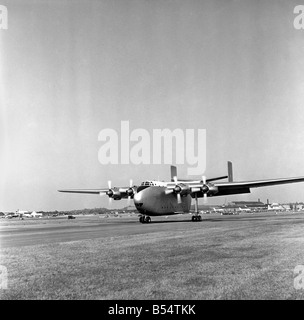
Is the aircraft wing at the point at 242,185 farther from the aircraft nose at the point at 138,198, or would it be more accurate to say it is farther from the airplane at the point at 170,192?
the aircraft nose at the point at 138,198

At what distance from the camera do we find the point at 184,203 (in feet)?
158

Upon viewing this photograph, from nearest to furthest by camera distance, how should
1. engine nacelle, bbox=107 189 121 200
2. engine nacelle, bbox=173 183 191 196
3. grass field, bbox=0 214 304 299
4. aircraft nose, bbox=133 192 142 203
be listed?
grass field, bbox=0 214 304 299 < aircraft nose, bbox=133 192 142 203 < engine nacelle, bbox=173 183 191 196 < engine nacelle, bbox=107 189 121 200

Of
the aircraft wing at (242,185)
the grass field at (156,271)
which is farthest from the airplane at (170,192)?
the grass field at (156,271)

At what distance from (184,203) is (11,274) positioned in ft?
124

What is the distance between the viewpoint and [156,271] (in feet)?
37.7

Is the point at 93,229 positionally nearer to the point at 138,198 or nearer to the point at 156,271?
the point at 138,198

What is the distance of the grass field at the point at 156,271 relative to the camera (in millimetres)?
8961

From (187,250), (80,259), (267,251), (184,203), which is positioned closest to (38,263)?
(80,259)

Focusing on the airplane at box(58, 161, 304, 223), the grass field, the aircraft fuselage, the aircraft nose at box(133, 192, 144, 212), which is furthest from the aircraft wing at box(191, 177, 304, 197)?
the grass field

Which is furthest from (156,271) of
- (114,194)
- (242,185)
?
(114,194)

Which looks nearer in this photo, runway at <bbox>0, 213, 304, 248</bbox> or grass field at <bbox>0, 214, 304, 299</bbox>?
grass field at <bbox>0, 214, 304, 299</bbox>

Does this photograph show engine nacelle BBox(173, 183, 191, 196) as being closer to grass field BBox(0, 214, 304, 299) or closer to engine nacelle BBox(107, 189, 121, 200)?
engine nacelle BBox(107, 189, 121, 200)

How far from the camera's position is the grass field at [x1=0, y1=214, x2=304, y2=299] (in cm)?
896
